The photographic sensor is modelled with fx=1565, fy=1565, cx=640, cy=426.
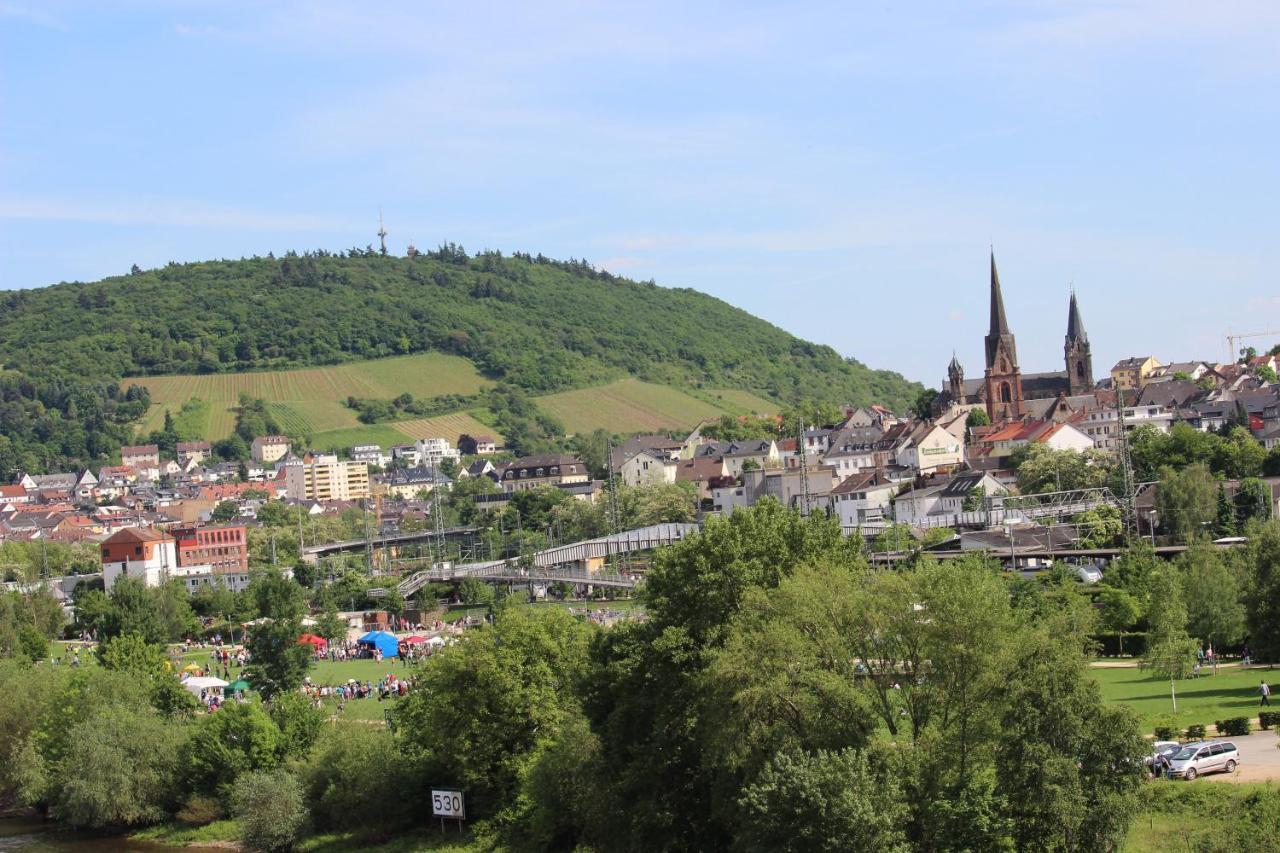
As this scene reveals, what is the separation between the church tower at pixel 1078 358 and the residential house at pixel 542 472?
158ft

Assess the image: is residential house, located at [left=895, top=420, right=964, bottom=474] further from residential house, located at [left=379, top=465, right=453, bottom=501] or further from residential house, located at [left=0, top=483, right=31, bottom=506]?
residential house, located at [left=0, top=483, right=31, bottom=506]

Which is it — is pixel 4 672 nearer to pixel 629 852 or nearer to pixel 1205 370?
pixel 629 852

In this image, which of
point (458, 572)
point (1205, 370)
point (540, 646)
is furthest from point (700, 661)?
point (1205, 370)

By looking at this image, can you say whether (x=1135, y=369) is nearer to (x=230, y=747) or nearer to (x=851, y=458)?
(x=851, y=458)

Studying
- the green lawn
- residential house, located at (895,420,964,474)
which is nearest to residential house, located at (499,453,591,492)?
residential house, located at (895,420,964,474)

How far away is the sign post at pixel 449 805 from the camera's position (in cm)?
3875

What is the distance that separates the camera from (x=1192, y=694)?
3819 centimetres

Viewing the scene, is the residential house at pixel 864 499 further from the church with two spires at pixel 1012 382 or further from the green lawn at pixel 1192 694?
the green lawn at pixel 1192 694

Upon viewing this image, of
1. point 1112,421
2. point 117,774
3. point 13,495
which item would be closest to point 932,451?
point 1112,421

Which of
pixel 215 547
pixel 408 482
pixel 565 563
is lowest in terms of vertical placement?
pixel 565 563

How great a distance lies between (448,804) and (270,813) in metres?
5.07

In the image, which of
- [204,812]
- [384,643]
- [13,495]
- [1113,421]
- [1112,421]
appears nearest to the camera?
[204,812]

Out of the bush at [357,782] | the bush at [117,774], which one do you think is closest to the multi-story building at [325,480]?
the bush at [117,774]

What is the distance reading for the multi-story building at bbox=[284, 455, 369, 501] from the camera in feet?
616
